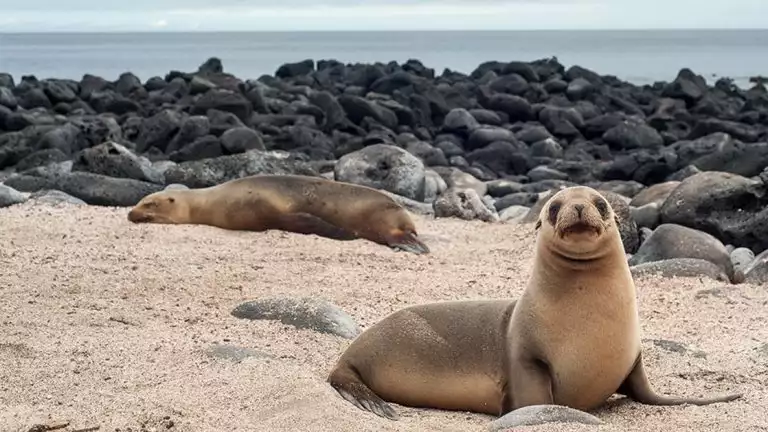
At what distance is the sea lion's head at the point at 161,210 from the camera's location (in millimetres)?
8445

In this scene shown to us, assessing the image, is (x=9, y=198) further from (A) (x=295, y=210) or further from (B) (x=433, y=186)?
(B) (x=433, y=186)

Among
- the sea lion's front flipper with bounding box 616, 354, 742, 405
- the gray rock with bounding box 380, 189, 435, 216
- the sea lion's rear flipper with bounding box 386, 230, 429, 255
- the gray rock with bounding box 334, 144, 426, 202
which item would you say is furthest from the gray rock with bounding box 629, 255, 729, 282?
the gray rock with bounding box 334, 144, 426, 202

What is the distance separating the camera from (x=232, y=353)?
4391mm

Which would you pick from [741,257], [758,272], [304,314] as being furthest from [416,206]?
[304,314]

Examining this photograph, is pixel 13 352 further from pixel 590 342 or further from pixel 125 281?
pixel 590 342

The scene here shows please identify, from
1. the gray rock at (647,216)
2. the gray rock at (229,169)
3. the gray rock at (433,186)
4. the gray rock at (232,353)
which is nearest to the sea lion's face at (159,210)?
the gray rock at (229,169)

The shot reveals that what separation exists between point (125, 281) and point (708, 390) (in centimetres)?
320

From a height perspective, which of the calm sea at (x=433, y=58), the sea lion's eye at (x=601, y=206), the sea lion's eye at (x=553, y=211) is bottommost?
the calm sea at (x=433, y=58)

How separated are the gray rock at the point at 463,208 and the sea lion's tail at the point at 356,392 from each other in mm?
5658

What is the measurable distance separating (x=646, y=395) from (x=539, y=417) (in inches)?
28.8

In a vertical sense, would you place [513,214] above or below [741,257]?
below

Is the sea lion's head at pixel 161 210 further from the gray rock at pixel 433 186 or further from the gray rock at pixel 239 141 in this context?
the gray rock at pixel 239 141

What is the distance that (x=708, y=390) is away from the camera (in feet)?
13.9

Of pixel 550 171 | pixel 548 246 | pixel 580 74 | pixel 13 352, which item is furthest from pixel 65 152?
pixel 580 74
